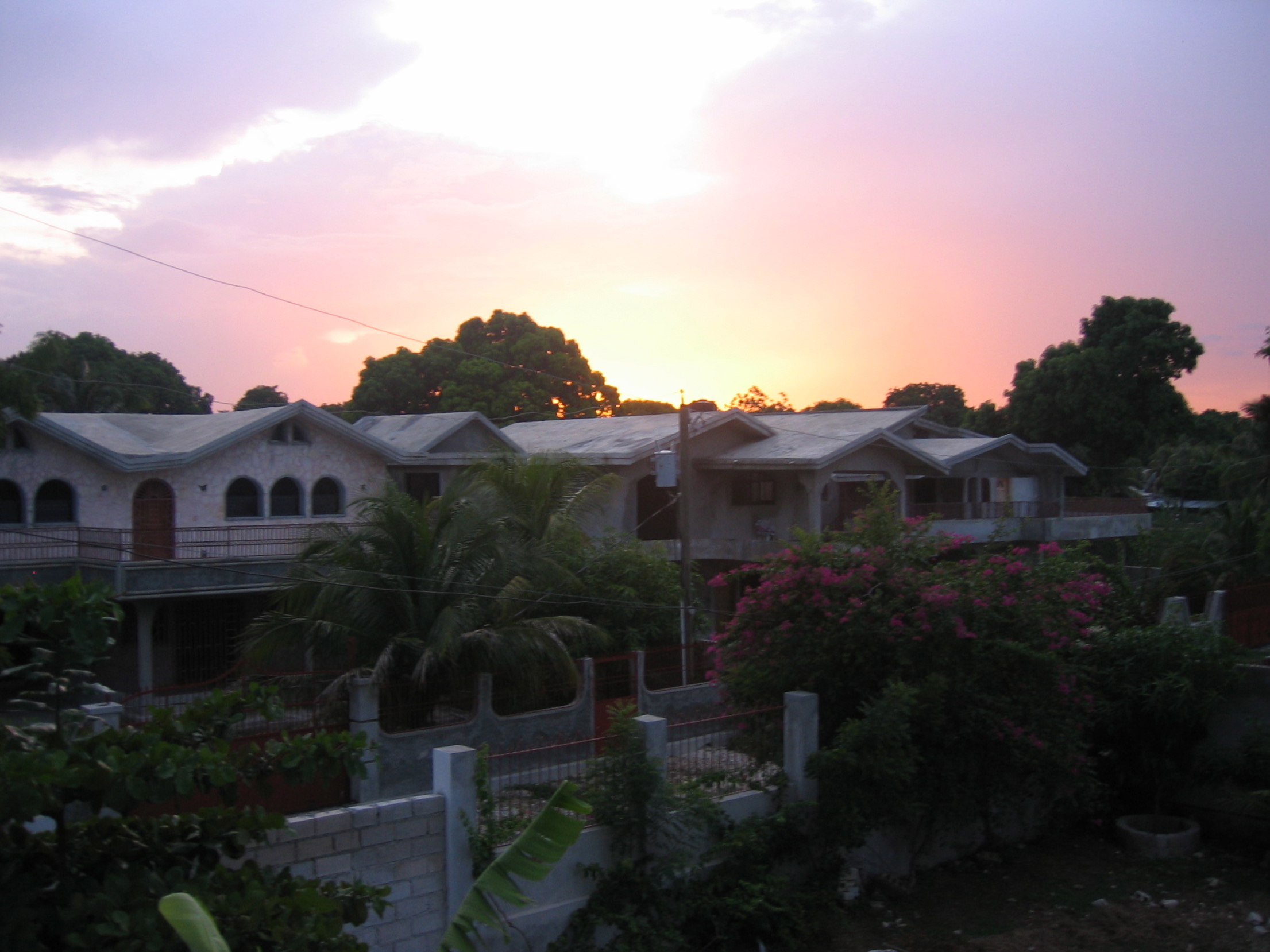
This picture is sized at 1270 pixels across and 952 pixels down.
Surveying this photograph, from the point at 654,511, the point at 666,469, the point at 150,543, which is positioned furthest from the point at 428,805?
the point at 654,511

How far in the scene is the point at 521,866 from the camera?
19.1 feet

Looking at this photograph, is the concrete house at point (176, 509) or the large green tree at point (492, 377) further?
the large green tree at point (492, 377)

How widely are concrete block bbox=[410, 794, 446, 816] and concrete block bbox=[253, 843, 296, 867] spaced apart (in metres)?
0.99

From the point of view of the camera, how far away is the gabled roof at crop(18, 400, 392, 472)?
62.2 feet

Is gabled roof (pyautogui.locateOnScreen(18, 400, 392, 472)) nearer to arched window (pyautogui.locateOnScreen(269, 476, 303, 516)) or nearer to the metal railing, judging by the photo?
arched window (pyautogui.locateOnScreen(269, 476, 303, 516))

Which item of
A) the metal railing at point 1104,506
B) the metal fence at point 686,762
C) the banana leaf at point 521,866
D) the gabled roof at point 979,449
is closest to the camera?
the banana leaf at point 521,866

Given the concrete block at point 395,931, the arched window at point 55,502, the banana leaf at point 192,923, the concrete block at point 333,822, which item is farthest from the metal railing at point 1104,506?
the banana leaf at point 192,923

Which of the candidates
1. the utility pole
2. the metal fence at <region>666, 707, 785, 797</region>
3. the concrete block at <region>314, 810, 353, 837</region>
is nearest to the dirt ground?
the metal fence at <region>666, 707, 785, 797</region>

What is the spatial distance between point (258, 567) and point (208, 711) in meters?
14.9

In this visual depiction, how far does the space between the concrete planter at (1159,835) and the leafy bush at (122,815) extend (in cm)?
1040

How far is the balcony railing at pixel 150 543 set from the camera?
18078 mm

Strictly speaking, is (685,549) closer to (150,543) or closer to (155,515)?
(150,543)

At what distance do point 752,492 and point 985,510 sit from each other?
7173 millimetres

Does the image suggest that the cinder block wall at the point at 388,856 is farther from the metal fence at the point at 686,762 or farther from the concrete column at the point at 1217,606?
the concrete column at the point at 1217,606
